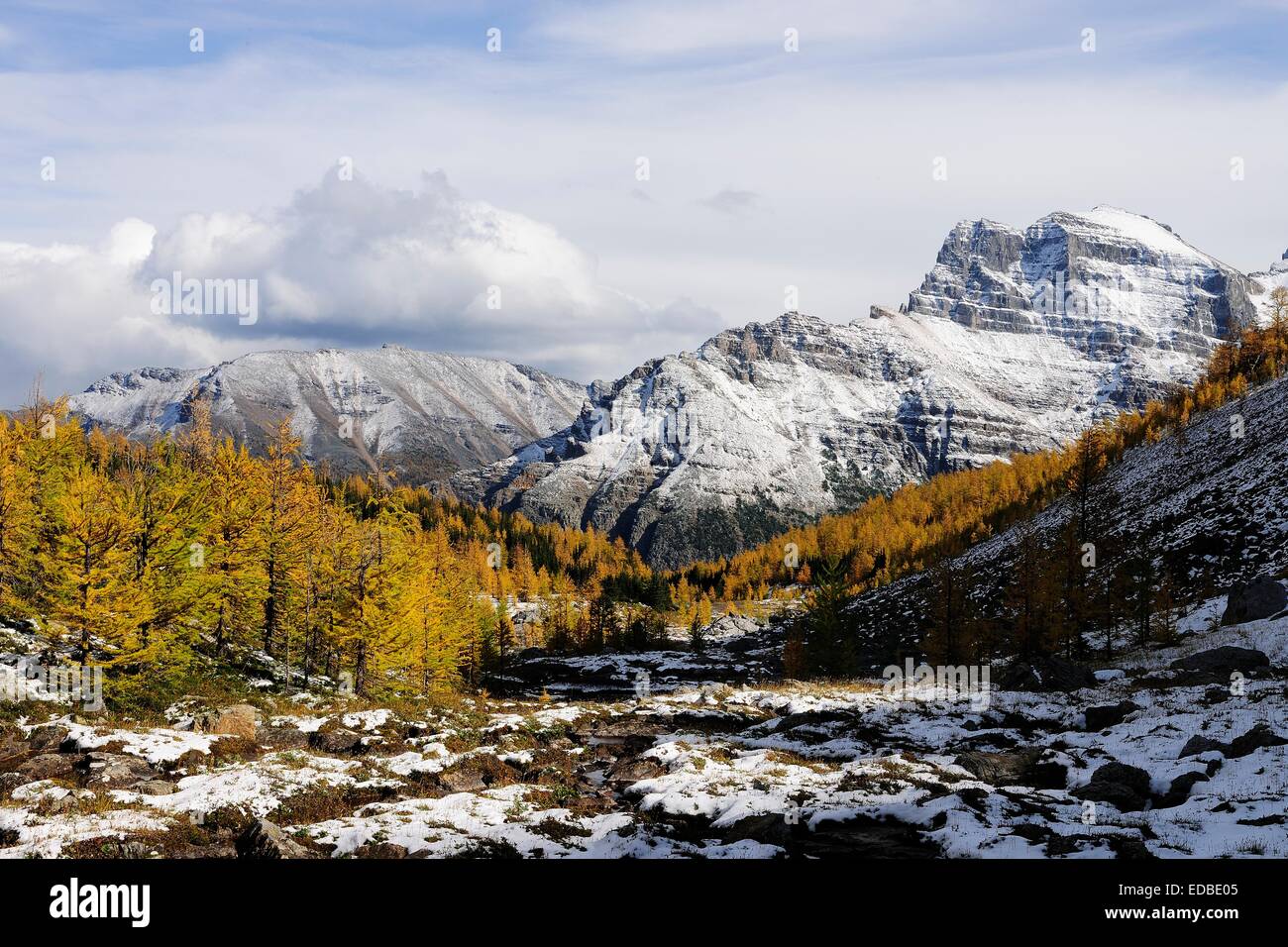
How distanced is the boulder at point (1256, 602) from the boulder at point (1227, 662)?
13.5 meters

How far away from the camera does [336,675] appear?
4931 centimetres

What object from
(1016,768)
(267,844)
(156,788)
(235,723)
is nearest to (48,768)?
(156,788)

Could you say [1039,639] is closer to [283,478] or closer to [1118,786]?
[1118,786]

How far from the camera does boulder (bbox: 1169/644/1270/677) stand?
37.0 metres

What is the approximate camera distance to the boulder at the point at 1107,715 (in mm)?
29938

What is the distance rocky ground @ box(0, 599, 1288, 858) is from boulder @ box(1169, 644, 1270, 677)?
0.14m

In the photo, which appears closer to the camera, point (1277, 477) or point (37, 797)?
point (37, 797)

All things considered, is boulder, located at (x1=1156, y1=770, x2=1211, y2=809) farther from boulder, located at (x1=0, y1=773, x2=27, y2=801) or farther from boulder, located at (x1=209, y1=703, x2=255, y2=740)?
boulder, located at (x1=209, y1=703, x2=255, y2=740)

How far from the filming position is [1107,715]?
30.1 m

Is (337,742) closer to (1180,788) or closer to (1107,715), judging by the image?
(1180,788)

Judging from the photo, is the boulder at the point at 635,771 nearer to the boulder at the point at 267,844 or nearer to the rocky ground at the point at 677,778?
the rocky ground at the point at 677,778

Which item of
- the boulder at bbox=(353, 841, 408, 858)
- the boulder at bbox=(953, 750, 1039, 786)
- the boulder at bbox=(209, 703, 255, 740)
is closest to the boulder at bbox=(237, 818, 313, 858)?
the boulder at bbox=(353, 841, 408, 858)
